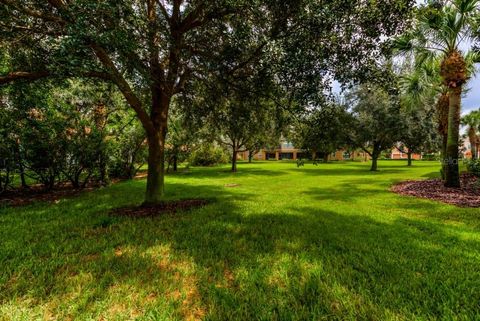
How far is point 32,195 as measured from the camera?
32.8 feet

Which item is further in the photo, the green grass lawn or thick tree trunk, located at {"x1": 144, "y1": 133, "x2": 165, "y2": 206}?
thick tree trunk, located at {"x1": 144, "y1": 133, "x2": 165, "y2": 206}

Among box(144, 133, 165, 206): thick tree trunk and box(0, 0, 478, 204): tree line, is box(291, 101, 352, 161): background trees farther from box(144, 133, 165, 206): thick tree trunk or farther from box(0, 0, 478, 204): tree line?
box(144, 133, 165, 206): thick tree trunk

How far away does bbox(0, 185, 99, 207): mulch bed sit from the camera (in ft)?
28.4

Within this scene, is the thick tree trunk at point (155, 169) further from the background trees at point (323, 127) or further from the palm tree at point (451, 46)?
the palm tree at point (451, 46)

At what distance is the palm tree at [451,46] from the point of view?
10.4 metres

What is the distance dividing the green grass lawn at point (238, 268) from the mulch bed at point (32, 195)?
9.14 feet

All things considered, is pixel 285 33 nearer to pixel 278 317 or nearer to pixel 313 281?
pixel 313 281

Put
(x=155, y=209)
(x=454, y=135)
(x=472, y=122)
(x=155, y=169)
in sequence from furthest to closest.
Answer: (x=472, y=122)
(x=454, y=135)
(x=155, y=169)
(x=155, y=209)

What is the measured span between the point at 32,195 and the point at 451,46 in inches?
811

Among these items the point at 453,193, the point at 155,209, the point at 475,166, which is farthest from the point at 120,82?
the point at 475,166

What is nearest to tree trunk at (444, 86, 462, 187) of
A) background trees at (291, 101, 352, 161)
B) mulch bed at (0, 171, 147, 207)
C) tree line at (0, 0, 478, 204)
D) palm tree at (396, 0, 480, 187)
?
palm tree at (396, 0, 480, 187)

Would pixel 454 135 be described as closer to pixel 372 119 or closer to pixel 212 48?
pixel 212 48

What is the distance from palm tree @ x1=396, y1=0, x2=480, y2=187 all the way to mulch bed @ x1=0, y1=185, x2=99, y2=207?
16570 millimetres

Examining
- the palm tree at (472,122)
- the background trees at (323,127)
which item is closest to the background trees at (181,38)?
the background trees at (323,127)
